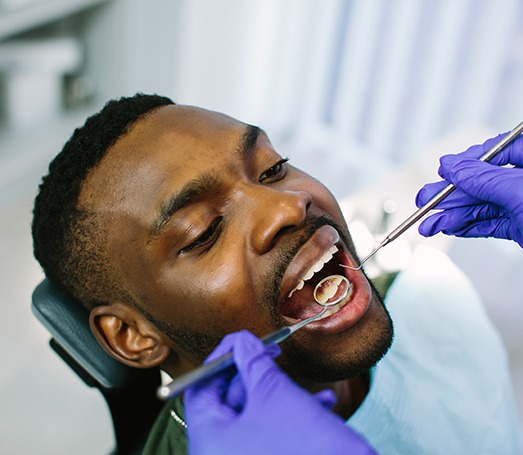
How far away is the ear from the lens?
47.4 inches

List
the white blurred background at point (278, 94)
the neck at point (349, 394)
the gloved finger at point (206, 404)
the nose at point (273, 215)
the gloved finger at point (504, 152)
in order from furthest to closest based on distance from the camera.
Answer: the white blurred background at point (278, 94), the neck at point (349, 394), the gloved finger at point (504, 152), the nose at point (273, 215), the gloved finger at point (206, 404)

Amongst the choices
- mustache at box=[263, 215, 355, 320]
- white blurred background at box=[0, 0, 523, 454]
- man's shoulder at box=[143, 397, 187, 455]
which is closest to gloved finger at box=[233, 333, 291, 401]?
mustache at box=[263, 215, 355, 320]

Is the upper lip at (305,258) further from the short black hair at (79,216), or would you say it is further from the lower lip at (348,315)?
the short black hair at (79,216)

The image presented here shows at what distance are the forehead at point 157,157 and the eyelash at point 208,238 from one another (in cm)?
10

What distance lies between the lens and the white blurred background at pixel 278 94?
6.64 ft

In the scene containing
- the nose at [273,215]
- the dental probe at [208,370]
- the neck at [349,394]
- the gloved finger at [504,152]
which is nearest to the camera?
the dental probe at [208,370]

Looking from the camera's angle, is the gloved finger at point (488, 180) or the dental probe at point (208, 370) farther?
the gloved finger at point (488, 180)

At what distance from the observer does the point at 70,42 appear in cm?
267

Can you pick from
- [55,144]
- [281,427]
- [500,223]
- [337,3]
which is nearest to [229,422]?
[281,427]

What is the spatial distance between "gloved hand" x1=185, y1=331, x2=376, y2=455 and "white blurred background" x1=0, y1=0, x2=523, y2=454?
98cm

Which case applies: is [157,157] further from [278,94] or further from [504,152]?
[278,94]

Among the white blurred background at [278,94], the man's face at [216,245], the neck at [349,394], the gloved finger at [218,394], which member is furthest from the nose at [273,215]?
the white blurred background at [278,94]

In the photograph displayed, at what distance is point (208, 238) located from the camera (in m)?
1.12

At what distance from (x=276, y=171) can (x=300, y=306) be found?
266 mm
